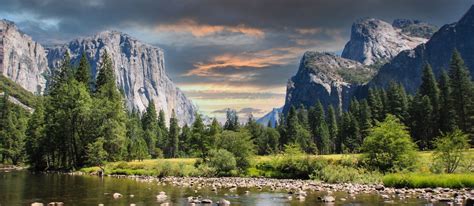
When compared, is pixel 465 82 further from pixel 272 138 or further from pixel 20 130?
pixel 20 130

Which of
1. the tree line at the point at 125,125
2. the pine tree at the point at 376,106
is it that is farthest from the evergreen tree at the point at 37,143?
the pine tree at the point at 376,106

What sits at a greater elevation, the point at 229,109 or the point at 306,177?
the point at 229,109

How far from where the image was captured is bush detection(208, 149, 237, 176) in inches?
2074

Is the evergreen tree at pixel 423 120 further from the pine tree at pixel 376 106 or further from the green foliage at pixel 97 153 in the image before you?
the green foliage at pixel 97 153

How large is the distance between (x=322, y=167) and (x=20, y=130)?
97.5m

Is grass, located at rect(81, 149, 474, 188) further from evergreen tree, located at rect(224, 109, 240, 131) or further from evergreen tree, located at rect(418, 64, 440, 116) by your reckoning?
evergreen tree, located at rect(224, 109, 240, 131)

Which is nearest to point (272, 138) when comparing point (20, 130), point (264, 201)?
point (20, 130)

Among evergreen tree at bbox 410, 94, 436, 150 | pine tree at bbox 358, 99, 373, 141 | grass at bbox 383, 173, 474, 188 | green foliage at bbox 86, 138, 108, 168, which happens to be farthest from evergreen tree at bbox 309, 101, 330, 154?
grass at bbox 383, 173, 474, 188

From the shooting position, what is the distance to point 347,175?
40.2m

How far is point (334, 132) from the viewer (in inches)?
5733

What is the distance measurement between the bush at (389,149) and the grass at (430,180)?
7538 mm

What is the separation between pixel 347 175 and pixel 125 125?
51.2 metres

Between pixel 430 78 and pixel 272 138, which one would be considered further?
pixel 272 138

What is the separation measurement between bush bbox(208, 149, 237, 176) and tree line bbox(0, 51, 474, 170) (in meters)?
0.27
